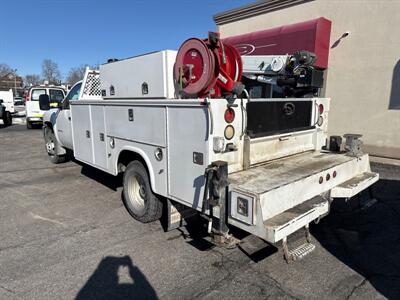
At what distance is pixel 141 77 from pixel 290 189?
235 centimetres

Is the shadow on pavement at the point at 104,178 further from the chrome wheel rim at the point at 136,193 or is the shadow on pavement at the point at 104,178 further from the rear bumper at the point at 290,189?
the rear bumper at the point at 290,189

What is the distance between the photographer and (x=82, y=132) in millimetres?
5348

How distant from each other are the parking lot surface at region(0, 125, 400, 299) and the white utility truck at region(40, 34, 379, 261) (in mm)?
371

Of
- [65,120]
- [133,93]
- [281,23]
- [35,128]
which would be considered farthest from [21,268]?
[35,128]

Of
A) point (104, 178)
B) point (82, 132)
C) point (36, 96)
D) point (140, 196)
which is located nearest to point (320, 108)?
point (140, 196)

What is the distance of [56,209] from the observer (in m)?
4.90

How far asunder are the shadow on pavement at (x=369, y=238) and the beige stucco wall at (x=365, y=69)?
4544mm

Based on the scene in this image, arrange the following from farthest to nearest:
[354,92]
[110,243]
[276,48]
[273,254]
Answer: [276,48], [354,92], [110,243], [273,254]

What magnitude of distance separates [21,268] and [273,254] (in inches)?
108

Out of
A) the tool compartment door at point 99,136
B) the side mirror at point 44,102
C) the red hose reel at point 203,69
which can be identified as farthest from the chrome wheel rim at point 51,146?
the red hose reel at point 203,69

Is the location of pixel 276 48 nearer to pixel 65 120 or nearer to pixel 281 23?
pixel 281 23

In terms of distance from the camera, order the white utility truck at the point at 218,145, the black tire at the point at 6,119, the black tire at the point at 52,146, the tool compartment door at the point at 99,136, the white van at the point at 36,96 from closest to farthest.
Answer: the white utility truck at the point at 218,145
the tool compartment door at the point at 99,136
the black tire at the point at 52,146
the white van at the point at 36,96
the black tire at the point at 6,119

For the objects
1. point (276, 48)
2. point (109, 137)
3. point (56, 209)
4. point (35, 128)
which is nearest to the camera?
point (109, 137)

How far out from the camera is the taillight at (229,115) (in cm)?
294
